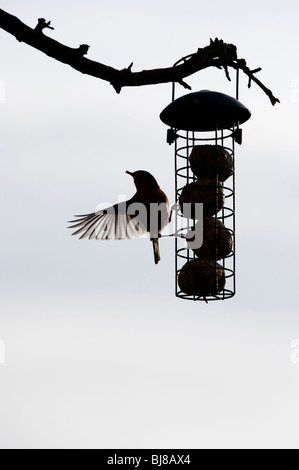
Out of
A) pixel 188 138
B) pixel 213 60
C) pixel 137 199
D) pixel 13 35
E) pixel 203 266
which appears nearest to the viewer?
pixel 13 35

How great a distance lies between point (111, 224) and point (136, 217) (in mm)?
223


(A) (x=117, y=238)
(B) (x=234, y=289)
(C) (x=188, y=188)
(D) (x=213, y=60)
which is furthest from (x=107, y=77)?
(A) (x=117, y=238)

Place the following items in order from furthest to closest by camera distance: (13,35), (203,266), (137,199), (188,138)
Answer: (137,199) → (188,138) → (203,266) → (13,35)

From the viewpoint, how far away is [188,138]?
5402mm

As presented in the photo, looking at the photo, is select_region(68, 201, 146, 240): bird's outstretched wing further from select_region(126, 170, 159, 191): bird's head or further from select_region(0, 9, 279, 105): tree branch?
select_region(0, 9, 279, 105): tree branch

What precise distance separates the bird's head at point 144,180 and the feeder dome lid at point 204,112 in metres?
0.47

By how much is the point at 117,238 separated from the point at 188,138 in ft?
3.61

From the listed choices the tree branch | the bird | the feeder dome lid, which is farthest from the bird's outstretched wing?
the tree branch

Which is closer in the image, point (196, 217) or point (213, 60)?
point (213, 60)

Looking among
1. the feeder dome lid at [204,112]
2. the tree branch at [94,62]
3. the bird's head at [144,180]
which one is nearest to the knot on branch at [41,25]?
the tree branch at [94,62]

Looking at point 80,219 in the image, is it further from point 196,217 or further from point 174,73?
point 174,73

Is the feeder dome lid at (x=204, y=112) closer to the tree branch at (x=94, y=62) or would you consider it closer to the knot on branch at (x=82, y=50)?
the tree branch at (x=94, y=62)

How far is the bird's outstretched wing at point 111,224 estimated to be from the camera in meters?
6.02

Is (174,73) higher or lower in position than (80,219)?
lower
